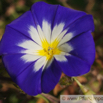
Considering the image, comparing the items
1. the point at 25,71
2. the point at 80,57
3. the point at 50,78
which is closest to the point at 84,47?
the point at 80,57

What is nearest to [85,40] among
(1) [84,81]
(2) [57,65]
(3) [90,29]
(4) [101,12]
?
(3) [90,29]

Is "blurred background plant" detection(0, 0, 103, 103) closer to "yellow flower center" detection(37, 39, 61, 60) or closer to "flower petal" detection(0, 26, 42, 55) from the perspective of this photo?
"yellow flower center" detection(37, 39, 61, 60)

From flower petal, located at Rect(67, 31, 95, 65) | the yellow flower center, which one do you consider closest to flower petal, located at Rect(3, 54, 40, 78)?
the yellow flower center

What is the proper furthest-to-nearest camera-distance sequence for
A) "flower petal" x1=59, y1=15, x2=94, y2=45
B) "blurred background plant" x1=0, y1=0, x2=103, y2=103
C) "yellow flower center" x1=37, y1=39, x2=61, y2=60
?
1. "blurred background plant" x1=0, y1=0, x2=103, y2=103
2. "yellow flower center" x1=37, y1=39, x2=61, y2=60
3. "flower petal" x1=59, y1=15, x2=94, y2=45

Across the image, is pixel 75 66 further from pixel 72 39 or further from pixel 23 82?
pixel 23 82

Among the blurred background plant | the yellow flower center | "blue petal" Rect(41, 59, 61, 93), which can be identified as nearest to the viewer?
"blue petal" Rect(41, 59, 61, 93)

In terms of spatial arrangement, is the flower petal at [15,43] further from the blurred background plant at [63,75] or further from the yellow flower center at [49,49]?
the blurred background plant at [63,75]

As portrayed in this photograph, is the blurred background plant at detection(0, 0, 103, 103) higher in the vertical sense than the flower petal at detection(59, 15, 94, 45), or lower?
lower
